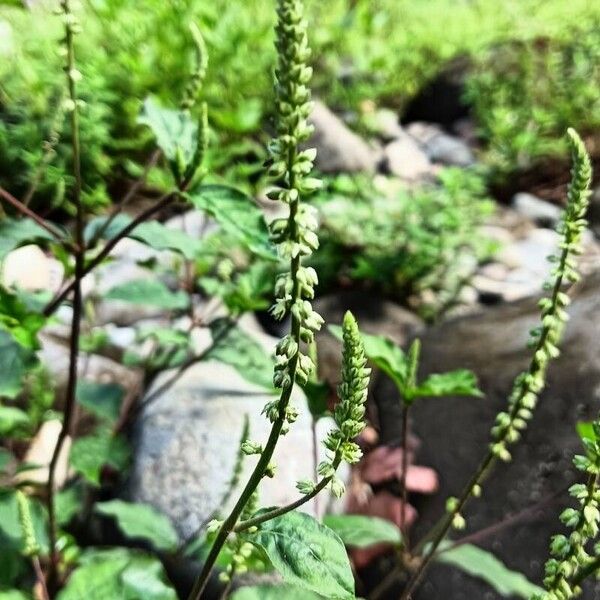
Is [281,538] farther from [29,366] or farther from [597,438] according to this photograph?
[29,366]

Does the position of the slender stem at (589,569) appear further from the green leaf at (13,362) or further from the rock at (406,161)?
the rock at (406,161)

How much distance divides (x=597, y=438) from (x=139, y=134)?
289cm

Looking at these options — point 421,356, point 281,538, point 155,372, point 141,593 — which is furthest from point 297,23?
point 421,356

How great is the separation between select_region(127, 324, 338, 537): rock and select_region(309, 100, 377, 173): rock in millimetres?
1948

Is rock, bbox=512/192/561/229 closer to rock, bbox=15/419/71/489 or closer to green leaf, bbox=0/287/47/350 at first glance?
rock, bbox=15/419/71/489

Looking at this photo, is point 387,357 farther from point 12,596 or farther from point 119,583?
point 12,596

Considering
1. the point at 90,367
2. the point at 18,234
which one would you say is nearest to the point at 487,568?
the point at 18,234

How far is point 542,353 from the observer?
964 millimetres

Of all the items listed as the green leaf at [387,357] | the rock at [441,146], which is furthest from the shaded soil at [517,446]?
the rock at [441,146]

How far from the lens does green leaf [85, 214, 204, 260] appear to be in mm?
1177

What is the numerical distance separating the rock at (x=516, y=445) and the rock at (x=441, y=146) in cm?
221

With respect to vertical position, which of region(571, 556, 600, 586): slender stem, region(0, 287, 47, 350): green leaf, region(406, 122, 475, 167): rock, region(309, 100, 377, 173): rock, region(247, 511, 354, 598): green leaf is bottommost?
→ region(571, 556, 600, 586): slender stem

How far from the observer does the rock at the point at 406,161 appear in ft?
13.7

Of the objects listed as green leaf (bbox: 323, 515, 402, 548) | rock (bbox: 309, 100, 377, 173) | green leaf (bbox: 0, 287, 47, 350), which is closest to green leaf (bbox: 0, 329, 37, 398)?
green leaf (bbox: 0, 287, 47, 350)
